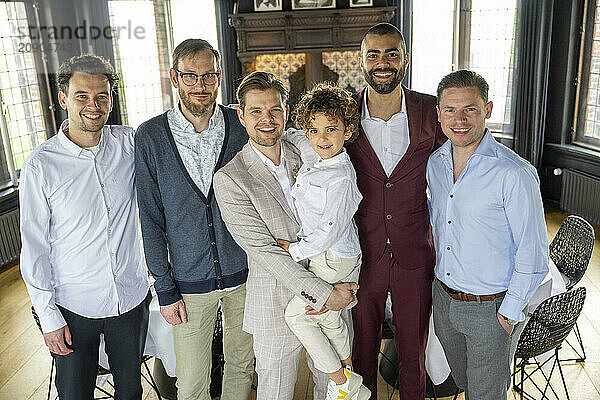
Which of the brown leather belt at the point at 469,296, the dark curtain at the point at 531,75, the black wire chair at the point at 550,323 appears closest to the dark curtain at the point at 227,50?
the dark curtain at the point at 531,75

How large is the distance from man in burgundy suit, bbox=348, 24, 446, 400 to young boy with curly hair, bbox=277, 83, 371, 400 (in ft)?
0.55

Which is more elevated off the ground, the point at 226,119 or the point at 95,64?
the point at 95,64

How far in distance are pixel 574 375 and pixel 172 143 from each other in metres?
2.79

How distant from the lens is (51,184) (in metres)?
2.19

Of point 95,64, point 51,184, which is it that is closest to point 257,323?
point 51,184

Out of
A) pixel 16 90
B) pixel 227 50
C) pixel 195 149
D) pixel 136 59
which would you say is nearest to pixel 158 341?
pixel 195 149

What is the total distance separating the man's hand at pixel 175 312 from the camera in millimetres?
2381

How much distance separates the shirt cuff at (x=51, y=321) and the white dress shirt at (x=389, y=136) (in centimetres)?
151

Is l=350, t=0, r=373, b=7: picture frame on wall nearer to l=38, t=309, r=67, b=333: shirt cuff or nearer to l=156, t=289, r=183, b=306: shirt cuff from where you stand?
Answer: l=156, t=289, r=183, b=306: shirt cuff

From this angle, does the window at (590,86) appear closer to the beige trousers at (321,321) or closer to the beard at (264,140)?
the beige trousers at (321,321)

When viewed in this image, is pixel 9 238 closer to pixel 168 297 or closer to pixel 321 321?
pixel 168 297

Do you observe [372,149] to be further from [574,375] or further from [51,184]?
[574,375]

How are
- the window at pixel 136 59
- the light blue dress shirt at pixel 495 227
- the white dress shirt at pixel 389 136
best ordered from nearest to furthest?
the light blue dress shirt at pixel 495 227
the white dress shirt at pixel 389 136
the window at pixel 136 59

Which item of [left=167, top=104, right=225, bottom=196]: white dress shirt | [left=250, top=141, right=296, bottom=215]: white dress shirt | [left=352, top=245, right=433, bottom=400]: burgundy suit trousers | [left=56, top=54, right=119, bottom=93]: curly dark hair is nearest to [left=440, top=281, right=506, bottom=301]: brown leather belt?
[left=352, top=245, right=433, bottom=400]: burgundy suit trousers
